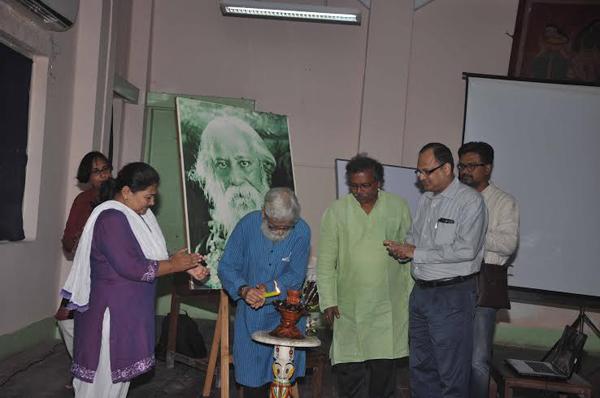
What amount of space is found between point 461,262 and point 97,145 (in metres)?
3.78

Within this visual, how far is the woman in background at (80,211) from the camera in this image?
4422 mm

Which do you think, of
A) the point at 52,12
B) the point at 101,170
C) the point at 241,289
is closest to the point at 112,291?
the point at 241,289

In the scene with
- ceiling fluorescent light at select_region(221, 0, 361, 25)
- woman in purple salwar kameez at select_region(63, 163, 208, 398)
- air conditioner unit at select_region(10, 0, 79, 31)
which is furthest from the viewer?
ceiling fluorescent light at select_region(221, 0, 361, 25)

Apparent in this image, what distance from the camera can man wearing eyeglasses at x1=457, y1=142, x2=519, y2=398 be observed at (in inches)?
156

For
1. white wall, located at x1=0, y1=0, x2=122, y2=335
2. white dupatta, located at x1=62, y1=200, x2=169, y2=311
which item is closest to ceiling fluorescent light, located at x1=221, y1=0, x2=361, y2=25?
white wall, located at x1=0, y1=0, x2=122, y2=335

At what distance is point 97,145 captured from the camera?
6199mm

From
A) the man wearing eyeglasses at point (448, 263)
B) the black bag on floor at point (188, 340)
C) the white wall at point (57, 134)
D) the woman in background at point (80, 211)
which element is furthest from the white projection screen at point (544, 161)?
the white wall at point (57, 134)

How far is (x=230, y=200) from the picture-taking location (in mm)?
4805

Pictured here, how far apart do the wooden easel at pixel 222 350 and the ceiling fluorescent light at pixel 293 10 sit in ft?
10.5

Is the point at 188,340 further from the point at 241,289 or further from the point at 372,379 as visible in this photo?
the point at 241,289

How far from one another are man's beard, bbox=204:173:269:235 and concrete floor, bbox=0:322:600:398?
3.70 feet

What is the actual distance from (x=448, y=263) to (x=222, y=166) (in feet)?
6.18

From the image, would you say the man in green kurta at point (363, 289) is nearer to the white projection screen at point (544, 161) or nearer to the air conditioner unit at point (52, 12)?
the white projection screen at point (544, 161)

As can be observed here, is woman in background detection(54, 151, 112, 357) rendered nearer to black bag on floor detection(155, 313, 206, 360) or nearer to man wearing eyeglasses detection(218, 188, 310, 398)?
black bag on floor detection(155, 313, 206, 360)
